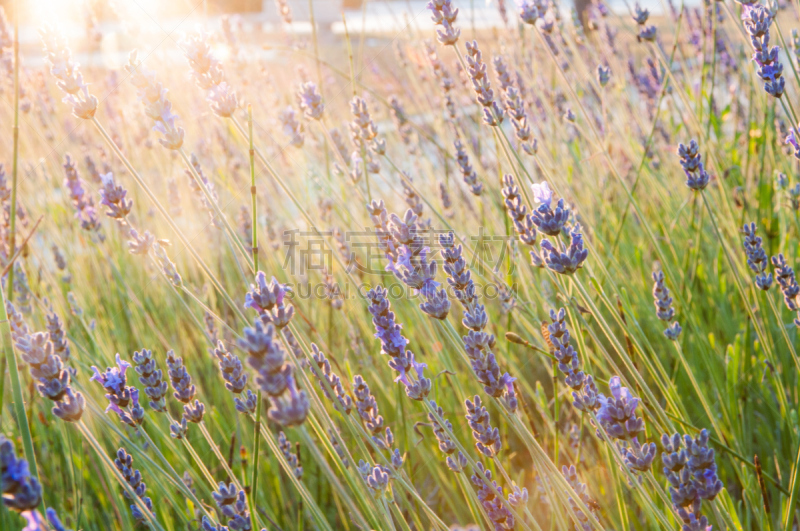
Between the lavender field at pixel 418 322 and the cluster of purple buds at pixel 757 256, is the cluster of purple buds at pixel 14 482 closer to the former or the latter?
the lavender field at pixel 418 322

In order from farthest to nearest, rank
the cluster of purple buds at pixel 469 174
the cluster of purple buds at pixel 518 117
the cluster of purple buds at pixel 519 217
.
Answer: the cluster of purple buds at pixel 469 174
the cluster of purple buds at pixel 518 117
the cluster of purple buds at pixel 519 217

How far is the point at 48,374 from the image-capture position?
2.37ft

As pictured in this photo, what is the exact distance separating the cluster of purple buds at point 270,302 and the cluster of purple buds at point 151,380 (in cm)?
32

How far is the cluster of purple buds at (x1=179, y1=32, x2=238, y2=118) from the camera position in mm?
1087

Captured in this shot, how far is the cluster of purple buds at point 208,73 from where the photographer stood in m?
1.09

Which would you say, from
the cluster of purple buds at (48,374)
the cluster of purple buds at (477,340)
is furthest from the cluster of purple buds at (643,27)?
the cluster of purple buds at (48,374)

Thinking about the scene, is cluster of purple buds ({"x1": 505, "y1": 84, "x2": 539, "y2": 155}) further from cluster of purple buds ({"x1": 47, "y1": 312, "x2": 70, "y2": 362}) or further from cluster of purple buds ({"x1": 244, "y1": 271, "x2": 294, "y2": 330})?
cluster of purple buds ({"x1": 47, "y1": 312, "x2": 70, "y2": 362})

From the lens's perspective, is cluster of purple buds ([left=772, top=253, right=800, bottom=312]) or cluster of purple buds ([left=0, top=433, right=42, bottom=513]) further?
cluster of purple buds ([left=772, top=253, right=800, bottom=312])

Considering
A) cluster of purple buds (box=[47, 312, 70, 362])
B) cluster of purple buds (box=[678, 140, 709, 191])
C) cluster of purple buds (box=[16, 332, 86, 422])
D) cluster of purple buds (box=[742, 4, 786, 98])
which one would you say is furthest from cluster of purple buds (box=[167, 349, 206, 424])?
cluster of purple buds (box=[742, 4, 786, 98])

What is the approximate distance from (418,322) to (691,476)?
3.57ft

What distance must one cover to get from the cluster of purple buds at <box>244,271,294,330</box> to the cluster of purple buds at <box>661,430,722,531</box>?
545 mm

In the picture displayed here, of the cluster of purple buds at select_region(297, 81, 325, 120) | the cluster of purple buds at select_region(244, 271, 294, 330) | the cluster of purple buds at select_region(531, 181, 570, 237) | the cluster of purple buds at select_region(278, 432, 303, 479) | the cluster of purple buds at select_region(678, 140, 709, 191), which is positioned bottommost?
the cluster of purple buds at select_region(278, 432, 303, 479)

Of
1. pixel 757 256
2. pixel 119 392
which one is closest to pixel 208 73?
pixel 119 392

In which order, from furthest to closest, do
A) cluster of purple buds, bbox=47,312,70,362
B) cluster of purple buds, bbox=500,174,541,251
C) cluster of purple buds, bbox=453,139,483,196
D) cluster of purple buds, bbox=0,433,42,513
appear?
cluster of purple buds, bbox=453,139,483,196 → cluster of purple buds, bbox=47,312,70,362 → cluster of purple buds, bbox=500,174,541,251 → cluster of purple buds, bbox=0,433,42,513
